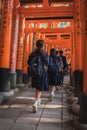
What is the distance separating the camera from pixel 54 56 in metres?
9.51

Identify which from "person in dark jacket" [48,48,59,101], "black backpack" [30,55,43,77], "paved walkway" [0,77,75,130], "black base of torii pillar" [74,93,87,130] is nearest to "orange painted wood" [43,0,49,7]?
"person in dark jacket" [48,48,59,101]

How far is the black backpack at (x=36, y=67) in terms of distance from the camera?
6.91 metres

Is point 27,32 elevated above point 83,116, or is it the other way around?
point 27,32

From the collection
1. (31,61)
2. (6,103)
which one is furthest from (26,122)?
(6,103)

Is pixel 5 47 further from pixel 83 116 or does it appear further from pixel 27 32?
pixel 27 32

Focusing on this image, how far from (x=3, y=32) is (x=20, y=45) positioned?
4307 mm

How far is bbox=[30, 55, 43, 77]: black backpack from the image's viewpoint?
22.7ft

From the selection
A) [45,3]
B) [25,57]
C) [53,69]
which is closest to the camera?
[53,69]

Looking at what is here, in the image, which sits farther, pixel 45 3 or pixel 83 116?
pixel 45 3

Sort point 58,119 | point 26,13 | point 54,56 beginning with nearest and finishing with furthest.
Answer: point 58,119, point 54,56, point 26,13

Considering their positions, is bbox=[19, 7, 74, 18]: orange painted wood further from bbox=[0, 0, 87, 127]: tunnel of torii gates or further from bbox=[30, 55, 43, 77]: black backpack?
bbox=[30, 55, 43, 77]: black backpack

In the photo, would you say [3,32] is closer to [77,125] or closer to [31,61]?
[31,61]

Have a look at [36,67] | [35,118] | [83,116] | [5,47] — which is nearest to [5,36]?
[5,47]

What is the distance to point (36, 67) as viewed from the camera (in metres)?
6.96
